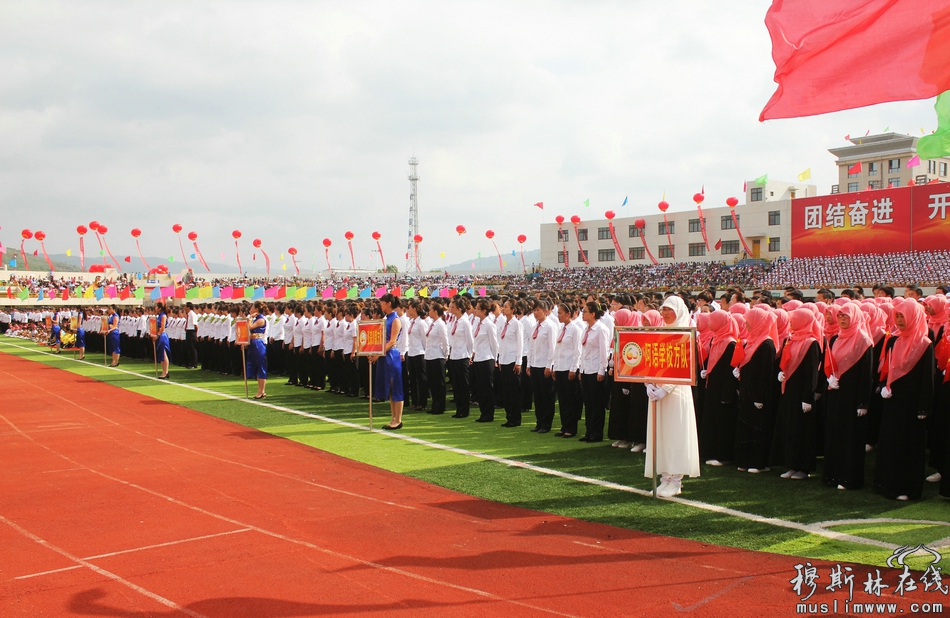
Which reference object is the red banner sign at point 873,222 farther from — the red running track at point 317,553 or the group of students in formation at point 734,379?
the red running track at point 317,553

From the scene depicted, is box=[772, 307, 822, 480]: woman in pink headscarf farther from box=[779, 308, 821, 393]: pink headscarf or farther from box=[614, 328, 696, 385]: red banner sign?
box=[614, 328, 696, 385]: red banner sign

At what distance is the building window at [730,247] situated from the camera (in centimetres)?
5072

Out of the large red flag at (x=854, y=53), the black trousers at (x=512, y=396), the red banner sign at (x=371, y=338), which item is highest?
the large red flag at (x=854, y=53)

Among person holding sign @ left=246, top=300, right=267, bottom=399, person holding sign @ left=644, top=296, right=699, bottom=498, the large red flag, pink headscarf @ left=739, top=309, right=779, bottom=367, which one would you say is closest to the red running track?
person holding sign @ left=644, top=296, right=699, bottom=498

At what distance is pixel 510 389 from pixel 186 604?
7306 mm

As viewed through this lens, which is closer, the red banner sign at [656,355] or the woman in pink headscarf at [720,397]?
the red banner sign at [656,355]

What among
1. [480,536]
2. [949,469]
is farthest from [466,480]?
[949,469]

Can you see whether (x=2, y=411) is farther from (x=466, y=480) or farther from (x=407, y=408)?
(x=466, y=480)

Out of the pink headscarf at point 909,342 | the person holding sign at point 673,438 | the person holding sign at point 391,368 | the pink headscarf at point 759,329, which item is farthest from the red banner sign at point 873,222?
the person holding sign at point 673,438

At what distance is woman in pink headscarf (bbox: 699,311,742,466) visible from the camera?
325 inches

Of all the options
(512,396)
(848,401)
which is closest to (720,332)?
(848,401)

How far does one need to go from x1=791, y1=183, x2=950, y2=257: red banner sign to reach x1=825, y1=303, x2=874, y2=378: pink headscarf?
115 ft

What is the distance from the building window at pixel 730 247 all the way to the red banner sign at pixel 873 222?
28.0 feet

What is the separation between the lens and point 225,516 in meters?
6.48
